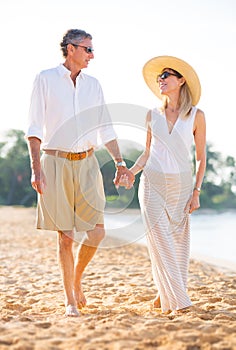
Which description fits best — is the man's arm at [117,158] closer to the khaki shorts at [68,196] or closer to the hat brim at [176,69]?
the khaki shorts at [68,196]

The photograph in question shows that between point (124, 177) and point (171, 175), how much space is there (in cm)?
36

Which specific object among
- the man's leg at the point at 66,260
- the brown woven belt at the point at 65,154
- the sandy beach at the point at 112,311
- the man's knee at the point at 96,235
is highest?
the brown woven belt at the point at 65,154

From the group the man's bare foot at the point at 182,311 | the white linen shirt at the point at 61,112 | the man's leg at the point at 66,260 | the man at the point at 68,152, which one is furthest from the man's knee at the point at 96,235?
the man's bare foot at the point at 182,311

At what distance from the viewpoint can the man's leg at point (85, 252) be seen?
3.87m

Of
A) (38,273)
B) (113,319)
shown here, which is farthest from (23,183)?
(113,319)

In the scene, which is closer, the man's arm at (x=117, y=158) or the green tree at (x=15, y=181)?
the man's arm at (x=117, y=158)

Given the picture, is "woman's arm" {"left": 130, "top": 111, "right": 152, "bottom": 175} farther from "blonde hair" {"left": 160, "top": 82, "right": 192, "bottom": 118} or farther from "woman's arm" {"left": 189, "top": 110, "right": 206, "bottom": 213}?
"woman's arm" {"left": 189, "top": 110, "right": 206, "bottom": 213}

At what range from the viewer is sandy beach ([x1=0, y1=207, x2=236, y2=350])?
2672mm

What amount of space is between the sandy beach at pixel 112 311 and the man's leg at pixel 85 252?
15 centimetres

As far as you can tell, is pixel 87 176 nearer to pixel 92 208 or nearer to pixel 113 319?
pixel 92 208

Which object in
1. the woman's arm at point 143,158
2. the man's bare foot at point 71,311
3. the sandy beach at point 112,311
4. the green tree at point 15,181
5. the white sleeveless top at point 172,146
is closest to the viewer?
the sandy beach at point 112,311

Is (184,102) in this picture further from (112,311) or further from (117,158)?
(112,311)

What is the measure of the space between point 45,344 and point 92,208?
1.36 m

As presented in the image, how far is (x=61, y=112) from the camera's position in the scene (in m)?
3.74
